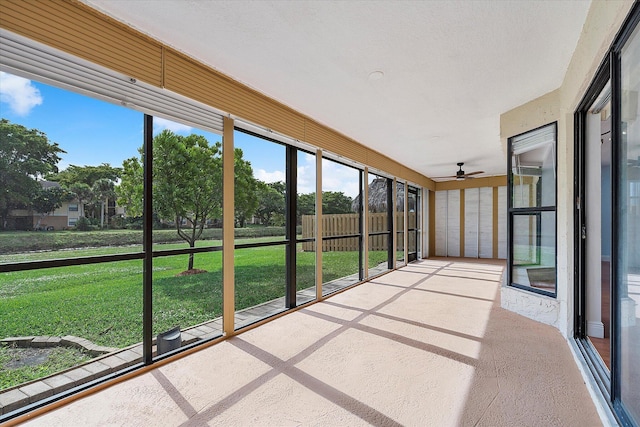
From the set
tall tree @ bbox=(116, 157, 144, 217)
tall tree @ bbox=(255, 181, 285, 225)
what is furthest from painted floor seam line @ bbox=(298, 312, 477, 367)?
tall tree @ bbox=(116, 157, 144, 217)

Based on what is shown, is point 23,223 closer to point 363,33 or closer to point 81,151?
point 81,151

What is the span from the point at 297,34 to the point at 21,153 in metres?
2.29

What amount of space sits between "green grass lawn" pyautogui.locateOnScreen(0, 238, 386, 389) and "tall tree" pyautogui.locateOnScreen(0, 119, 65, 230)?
16.7 inches

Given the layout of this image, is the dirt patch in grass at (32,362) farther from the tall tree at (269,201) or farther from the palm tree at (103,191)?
the tall tree at (269,201)

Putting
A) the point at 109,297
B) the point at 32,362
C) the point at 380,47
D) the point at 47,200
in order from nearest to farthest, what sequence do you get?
the point at 47,200
the point at 380,47
the point at 32,362
the point at 109,297

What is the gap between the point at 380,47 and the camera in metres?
2.60

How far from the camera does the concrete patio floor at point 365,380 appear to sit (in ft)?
6.36

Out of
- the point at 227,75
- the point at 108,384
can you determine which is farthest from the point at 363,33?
the point at 108,384

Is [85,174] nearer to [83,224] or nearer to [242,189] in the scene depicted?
[83,224]

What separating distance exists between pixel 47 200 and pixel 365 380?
9.30 feet

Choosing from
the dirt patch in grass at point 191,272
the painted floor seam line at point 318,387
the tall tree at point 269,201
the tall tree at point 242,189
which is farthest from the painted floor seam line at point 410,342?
the dirt patch in grass at point 191,272

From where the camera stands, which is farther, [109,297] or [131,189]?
[109,297]

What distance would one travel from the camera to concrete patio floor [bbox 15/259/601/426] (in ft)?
6.36

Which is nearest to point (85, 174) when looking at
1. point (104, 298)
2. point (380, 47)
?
point (104, 298)
